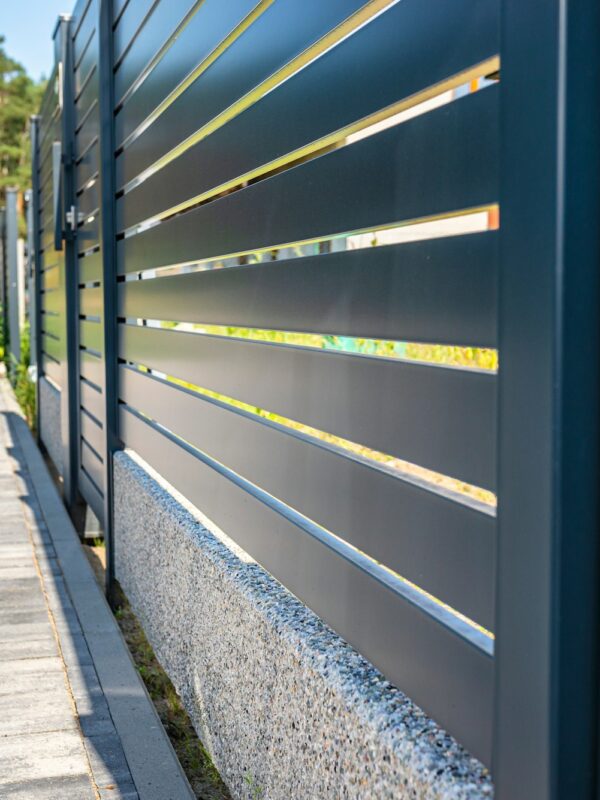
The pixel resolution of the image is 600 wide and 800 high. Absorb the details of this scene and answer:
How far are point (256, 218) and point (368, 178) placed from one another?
0.69 meters

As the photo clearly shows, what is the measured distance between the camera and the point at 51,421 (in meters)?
7.75

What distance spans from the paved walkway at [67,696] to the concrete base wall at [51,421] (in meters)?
2.16

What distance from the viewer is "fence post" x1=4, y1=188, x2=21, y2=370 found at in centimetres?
1386

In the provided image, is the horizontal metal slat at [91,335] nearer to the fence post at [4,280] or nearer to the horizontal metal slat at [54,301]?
the horizontal metal slat at [54,301]

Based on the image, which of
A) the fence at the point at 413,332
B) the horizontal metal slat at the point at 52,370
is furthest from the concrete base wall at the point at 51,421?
the fence at the point at 413,332

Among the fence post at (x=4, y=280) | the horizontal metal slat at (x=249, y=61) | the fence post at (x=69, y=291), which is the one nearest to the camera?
the horizontal metal slat at (x=249, y=61)

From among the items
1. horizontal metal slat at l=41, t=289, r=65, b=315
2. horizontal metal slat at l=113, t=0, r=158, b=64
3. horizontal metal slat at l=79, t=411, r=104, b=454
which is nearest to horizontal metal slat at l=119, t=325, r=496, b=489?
horizontal metal slat at l=113, t=0, r=158, b=64

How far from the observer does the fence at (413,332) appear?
1.06 meters

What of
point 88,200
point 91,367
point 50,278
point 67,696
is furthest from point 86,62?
point 67,696

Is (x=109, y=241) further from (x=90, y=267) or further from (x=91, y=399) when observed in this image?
(x=91, y=399)

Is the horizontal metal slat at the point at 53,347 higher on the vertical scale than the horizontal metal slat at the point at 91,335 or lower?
lower

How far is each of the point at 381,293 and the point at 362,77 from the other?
364 mm

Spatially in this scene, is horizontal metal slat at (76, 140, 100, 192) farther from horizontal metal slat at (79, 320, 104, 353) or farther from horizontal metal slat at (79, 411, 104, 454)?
horizontal metal slat at (79, 411, 104, 454)

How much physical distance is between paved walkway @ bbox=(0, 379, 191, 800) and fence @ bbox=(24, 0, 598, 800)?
2.21ft
